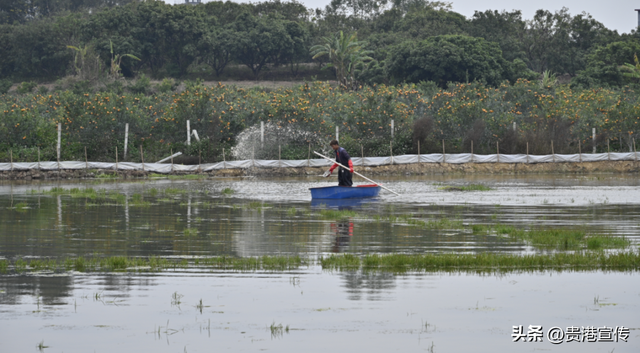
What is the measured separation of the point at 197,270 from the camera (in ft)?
35.8

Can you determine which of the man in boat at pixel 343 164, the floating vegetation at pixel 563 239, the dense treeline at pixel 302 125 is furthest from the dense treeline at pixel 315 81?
the floating vegetation at pixel 563 239

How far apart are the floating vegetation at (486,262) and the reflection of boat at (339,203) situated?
9.62 metres

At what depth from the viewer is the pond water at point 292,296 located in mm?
7406

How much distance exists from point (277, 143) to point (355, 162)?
17.0 feet

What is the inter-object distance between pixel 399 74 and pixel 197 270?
68108 millimetres

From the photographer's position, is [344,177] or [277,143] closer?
[344,177]

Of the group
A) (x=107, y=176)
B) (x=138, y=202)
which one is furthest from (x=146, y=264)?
(x=107, y=176)

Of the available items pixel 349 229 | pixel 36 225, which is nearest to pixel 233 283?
pixel 349 229

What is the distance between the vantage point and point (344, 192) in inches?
915

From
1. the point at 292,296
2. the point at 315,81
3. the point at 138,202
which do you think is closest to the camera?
the point at 292,296

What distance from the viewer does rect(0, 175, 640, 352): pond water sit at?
7.41 metres

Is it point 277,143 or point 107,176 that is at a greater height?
point 277,143

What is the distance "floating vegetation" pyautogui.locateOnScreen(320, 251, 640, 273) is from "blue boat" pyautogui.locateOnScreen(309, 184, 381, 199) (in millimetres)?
11492

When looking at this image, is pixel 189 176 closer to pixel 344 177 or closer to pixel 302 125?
pixel 302 125
